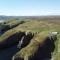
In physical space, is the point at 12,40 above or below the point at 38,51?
below

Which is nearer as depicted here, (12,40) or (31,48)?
(31,48)

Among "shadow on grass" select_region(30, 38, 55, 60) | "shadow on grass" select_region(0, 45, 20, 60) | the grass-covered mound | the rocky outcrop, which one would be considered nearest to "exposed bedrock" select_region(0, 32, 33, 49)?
"shadow on grass" select_region(0, 45, 20, 60)

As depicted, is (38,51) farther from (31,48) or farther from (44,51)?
(31,48)

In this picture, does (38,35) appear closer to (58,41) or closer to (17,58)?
(58,41)

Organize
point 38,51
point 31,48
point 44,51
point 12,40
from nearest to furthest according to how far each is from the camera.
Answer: point 38,51, point 44,51, point 31,48, point 12,40

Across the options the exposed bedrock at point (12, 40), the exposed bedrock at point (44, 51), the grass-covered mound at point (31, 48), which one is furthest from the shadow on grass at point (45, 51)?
the exposed bedrock at point (12, 40)

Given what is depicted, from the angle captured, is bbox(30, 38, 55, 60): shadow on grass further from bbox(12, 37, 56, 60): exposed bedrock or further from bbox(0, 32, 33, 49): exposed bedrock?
bbox(0, 32, 33, 49): exposed bedrock

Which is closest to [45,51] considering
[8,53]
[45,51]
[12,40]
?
[45,51]

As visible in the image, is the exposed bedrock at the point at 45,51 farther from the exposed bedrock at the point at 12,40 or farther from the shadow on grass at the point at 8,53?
the exposed bedrock at the point at 12,40
